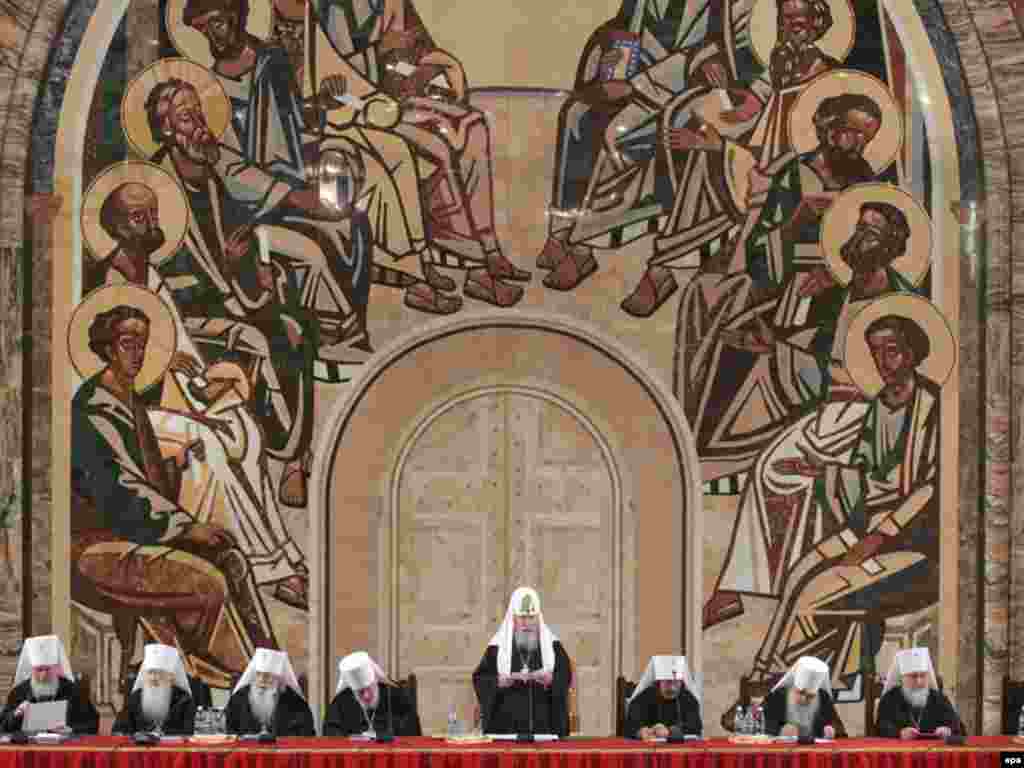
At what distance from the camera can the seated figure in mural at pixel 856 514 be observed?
1361 centimetres

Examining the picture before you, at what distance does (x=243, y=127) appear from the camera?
44.7 feet

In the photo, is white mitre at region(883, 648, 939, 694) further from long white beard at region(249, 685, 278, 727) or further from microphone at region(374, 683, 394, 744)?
long white beard at region(249, 685, 278, 727)

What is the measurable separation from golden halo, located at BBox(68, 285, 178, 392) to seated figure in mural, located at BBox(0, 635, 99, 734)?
7.88ft

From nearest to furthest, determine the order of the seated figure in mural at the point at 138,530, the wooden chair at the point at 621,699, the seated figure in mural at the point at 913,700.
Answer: the seated figure in mural at the point at 913,700
the wooden chair at the point at 621,699
the seated figure in mural at the point at 138,530

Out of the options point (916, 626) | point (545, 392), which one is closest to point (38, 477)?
point (545, 392)

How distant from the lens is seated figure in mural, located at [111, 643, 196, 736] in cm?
1148

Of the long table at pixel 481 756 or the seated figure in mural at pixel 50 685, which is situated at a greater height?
the seated figure in mural at pixel 50 685

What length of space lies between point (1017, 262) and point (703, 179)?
7.27ft

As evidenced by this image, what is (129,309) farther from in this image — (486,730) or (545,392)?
(486,730)

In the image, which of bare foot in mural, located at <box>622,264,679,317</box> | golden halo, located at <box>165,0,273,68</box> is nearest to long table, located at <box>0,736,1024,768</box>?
bare foot in mural, located at <box>622,264,679,317</box>

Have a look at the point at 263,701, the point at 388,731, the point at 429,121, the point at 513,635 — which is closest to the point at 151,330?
the point at 429,121

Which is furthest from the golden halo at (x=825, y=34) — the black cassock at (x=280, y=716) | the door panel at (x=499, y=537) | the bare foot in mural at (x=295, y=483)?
the black cassock at (x=280, y=716)

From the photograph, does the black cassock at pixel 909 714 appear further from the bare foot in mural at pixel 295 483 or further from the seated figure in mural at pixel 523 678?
the bare foot in mural at pixel 295 483

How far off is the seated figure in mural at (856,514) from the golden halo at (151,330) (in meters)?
4.11
